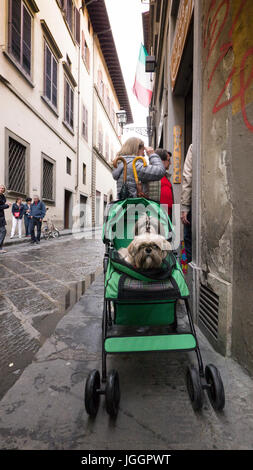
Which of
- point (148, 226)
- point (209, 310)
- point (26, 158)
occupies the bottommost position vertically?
point (209, 310)

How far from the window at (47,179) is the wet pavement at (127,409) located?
12588 mm

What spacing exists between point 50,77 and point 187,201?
13.7 m

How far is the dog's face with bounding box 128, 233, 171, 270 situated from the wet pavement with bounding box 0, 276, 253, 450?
0.79 m

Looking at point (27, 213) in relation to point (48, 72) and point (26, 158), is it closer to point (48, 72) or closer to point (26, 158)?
point (26, 158)

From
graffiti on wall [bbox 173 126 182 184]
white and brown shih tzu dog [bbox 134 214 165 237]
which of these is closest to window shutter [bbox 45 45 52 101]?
graffiti on wall [bbox 173 126 182 184]

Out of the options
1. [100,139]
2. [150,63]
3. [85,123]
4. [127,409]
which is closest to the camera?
[127,409]

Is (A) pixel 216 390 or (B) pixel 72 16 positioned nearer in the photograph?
(A) pixel 216 390

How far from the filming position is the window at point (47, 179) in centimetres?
1373

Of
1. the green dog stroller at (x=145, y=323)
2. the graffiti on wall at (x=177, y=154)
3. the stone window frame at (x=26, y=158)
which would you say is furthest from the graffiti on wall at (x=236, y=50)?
the stone window frame at (x=26, y=158)

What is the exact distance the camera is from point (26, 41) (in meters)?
11.2

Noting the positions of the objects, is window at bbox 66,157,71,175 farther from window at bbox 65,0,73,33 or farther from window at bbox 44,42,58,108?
window at bbox 65,0,73,33

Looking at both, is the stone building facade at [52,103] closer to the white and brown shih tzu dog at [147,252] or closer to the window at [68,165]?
the window at [68,165]

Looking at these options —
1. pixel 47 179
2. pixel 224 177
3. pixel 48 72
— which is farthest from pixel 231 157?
pixel 48 72
